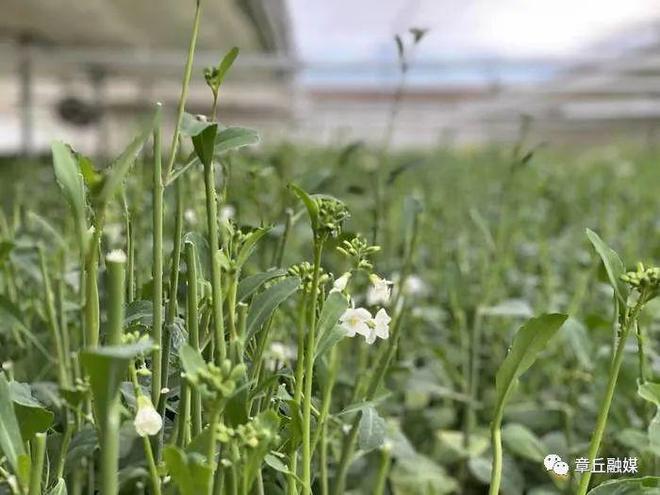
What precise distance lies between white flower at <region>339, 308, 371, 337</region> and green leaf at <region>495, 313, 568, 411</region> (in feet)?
0.25

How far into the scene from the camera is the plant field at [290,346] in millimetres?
329

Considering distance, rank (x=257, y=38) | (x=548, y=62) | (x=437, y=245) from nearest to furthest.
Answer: (x=437, y=245) < (x=548, y=62) < (x=257, y=38)

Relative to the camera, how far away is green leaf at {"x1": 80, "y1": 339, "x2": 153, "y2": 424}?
0.26 metres

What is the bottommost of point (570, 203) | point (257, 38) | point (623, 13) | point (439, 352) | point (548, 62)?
point (439, 352)

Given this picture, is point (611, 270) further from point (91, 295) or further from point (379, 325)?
point (91, 295)

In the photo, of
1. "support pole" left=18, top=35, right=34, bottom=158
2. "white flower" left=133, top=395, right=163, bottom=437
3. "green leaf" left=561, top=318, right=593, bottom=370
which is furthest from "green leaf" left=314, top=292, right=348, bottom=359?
"support pole" left=18, top=35, right=34, bottom=158

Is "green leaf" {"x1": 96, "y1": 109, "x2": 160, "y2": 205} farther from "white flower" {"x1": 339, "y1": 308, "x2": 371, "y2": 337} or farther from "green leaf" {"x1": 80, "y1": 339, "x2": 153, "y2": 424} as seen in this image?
"white flower" {"x1": 339, "y1": 308, "x2": 371, "y2": 337}

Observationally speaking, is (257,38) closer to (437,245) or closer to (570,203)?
(570,203)

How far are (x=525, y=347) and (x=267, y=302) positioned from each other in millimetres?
136

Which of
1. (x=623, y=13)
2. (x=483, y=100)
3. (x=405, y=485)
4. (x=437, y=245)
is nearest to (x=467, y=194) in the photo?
(x=437, y=245)

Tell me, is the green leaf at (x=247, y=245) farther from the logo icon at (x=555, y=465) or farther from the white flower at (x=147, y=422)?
the logo icon at (x=555, y=465)

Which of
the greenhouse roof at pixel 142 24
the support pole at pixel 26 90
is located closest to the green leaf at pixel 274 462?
the support pole at pixel 26 90

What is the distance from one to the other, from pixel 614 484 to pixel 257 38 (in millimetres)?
4356

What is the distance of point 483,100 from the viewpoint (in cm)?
538
